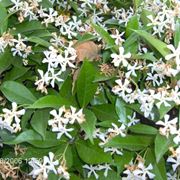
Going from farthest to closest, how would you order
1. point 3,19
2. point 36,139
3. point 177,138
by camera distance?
point 3,19, point 36,139, point 177,138

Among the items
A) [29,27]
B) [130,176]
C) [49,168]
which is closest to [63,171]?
[49,168]

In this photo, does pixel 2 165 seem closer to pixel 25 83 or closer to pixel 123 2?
pixel 25 83

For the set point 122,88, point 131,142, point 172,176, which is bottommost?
point 172,176

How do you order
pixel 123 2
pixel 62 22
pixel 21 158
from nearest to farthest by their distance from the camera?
pixel 21 158
pixel 62 22
pixel 123 2

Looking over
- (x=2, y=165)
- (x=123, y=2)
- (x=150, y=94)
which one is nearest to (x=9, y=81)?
(x=2, y=165)

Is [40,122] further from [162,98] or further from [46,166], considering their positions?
[162,98]

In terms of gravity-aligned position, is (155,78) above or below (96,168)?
above

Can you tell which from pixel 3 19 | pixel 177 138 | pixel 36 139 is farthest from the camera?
pixel 3 19

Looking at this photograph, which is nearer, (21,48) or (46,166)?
(46,166)
